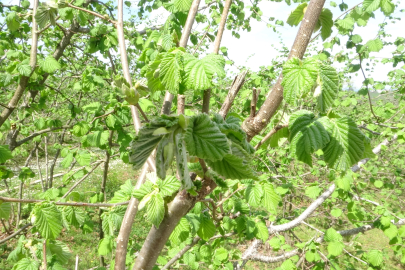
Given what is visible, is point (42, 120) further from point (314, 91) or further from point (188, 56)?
point (314, 91)

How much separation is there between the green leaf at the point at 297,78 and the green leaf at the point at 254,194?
3.88 feet

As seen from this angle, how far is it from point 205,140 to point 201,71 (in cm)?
23

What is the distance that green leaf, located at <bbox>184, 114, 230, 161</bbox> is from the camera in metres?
0.55

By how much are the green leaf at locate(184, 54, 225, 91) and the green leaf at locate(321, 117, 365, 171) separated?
432 millimetres

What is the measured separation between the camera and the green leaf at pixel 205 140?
55cm

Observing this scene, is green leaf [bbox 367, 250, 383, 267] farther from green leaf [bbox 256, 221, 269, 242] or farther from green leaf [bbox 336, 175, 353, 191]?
green leaf [bbox 256, 221, 269, 242]

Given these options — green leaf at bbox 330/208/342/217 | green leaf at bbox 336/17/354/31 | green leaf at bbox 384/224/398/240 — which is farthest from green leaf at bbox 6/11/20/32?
green leaf at bbox 384/224/398/240

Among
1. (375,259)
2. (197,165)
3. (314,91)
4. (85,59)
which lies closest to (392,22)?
(375,259)

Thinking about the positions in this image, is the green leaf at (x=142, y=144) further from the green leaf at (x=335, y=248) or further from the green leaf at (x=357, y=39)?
the green leaf at (x=357, y=39)

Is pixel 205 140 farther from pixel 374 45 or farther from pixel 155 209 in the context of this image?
pixel 374 45

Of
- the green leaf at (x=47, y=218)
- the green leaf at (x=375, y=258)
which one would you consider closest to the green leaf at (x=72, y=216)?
the green leaf at (x=47, y=218)

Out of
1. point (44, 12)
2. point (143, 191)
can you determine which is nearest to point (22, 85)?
point (44, 12)

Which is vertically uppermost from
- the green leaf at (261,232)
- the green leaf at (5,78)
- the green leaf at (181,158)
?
the green leaf at (5,78)

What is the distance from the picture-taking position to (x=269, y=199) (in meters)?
1.79
